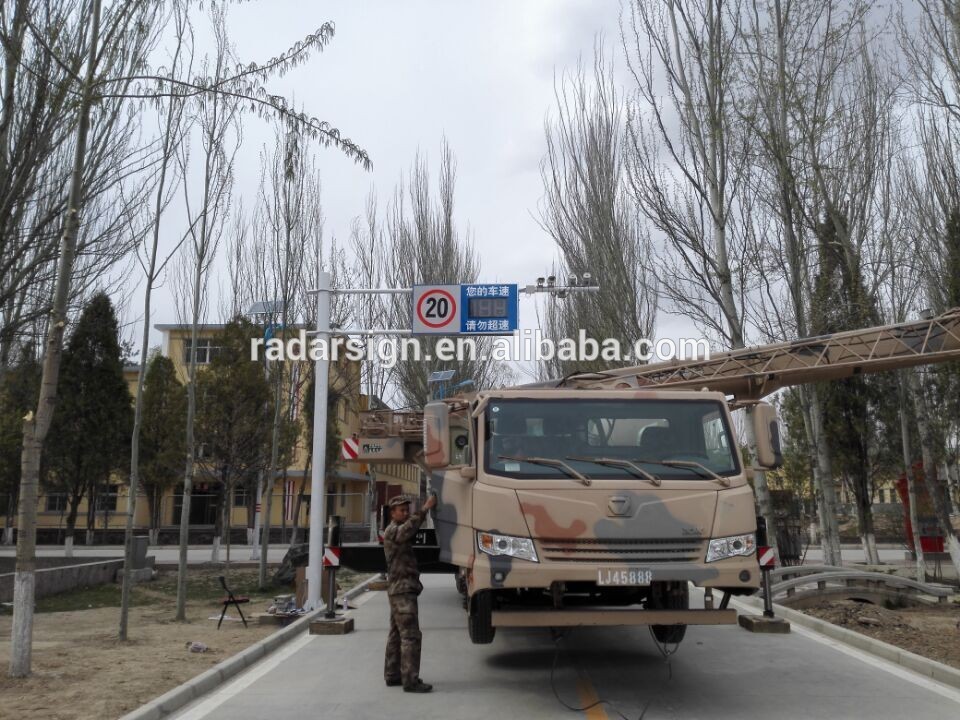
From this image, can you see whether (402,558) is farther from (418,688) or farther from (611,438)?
(611,438)

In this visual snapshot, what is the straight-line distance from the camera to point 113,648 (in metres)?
Result: 10.3

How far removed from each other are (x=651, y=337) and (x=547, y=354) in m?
8.22

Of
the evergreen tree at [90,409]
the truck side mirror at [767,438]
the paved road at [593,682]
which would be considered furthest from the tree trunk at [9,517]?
the truck side mirror at [767,438]

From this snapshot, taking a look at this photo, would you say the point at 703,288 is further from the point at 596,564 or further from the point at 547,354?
the point at 547,354

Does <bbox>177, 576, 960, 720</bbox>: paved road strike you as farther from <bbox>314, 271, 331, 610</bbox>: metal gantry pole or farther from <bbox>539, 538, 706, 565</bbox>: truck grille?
<bbox>314, 271, 331, 610</bbox>: metal gantry pole

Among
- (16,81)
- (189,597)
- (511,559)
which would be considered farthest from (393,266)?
(511,559)

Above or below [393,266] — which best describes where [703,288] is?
below

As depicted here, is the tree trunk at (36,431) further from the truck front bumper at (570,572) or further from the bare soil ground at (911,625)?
the bare soil ground at (911,625)

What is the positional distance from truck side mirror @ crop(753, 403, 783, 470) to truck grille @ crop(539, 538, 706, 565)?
53.3 inches

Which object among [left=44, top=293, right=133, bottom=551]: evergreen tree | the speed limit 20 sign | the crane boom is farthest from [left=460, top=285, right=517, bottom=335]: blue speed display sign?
[left=44, top=293, right=133, bottom=551]: evergreen tree

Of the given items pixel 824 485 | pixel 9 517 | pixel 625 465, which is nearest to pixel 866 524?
pixel 824 485

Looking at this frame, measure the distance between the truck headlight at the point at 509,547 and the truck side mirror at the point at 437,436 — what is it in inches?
29.5

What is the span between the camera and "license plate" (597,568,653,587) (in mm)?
6629

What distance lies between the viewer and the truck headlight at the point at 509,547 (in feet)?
22.2
